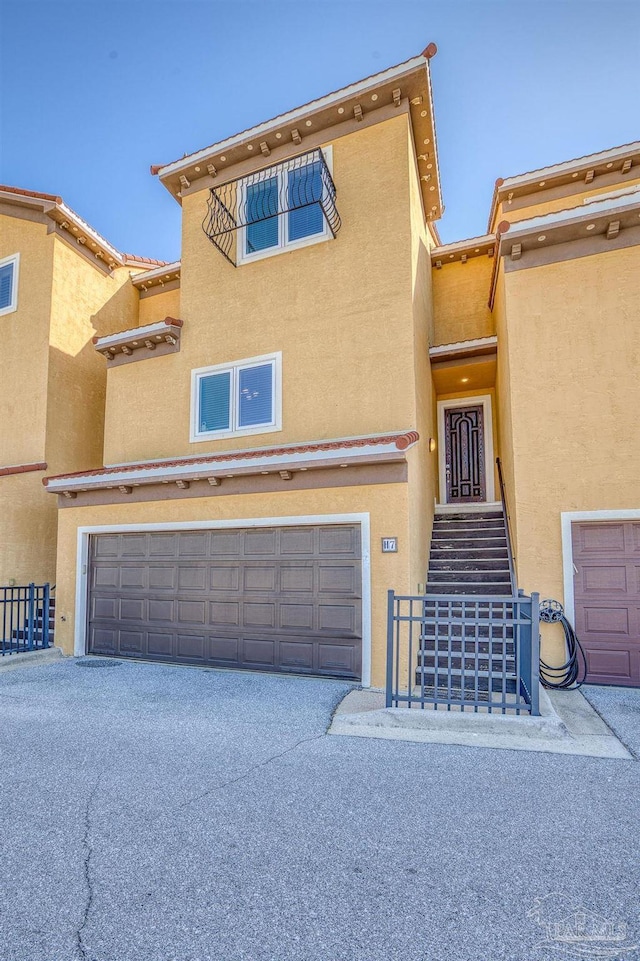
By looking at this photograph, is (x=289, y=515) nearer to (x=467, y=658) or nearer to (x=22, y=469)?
(x=467, y=658)

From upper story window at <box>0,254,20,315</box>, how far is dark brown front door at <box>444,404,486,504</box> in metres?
11.0

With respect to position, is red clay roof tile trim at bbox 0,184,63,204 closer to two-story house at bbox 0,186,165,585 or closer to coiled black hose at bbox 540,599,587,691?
two-story house at bbox 0,186,165,585

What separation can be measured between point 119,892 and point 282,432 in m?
7.28

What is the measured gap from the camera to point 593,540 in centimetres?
777

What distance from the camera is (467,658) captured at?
7492 mm

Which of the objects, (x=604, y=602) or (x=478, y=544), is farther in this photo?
(x=478, y=544)

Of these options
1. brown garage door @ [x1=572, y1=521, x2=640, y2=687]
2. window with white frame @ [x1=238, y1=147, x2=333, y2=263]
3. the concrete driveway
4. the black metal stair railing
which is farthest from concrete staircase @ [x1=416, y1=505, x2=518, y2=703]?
window with white frame @ [x1=238, y1=147, x2=333, y2=263]

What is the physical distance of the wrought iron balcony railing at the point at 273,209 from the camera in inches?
379

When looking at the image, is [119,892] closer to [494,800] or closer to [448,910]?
[448,910]

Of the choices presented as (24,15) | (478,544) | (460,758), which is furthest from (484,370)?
(24,15)

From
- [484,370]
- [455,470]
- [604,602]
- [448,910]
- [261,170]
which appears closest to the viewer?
[448,910]

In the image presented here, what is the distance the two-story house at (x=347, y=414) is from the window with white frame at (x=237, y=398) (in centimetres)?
5

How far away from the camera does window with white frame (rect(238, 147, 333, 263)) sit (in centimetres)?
973

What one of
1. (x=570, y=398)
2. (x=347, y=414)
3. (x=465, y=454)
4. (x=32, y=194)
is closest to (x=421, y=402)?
(x=347, y=414)
